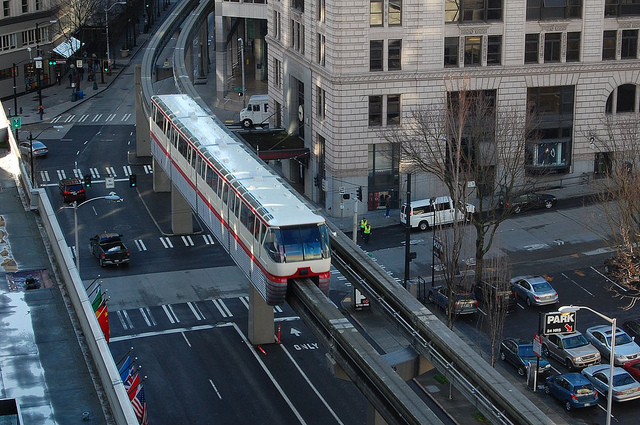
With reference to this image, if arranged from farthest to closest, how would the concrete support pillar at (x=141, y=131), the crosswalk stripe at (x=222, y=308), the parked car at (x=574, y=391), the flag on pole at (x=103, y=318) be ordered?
the concrete support pillar at (x=141, y=131)
the crosswalk stripe at (x=222, y=308)
the flag on pole at (x=103, y=318)
the parked car at (x=574, y=391)

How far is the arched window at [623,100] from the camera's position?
97.4 m

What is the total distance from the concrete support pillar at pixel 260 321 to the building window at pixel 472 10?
3482 centimetres

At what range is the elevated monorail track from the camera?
46.0 m

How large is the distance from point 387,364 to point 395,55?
46.9 metres

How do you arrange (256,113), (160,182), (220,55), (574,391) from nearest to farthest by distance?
(574,391)
(160,182)
(256,113)
(220,55)

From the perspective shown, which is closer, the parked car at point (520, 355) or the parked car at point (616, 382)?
the parked car at point (616, 382)

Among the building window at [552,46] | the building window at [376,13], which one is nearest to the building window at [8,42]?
the building window at [376,13]

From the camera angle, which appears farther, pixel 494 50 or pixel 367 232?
pixel 494 50

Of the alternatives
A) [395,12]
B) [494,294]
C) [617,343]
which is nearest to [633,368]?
[617,343]

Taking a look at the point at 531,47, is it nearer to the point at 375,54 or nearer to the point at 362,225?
the point at 375,54

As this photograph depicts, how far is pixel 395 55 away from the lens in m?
91.2

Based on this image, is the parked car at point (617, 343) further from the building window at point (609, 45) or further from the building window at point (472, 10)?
the building window at point (609, 45)

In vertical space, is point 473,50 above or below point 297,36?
below

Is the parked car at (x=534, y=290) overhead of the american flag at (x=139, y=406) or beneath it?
beneath
